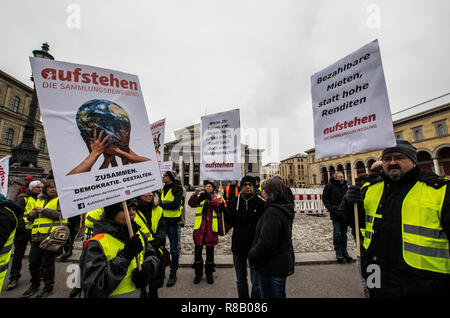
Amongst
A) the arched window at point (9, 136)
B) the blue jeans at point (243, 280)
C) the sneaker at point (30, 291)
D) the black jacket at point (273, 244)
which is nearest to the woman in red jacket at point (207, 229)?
the blue jeans at point (243, 280)

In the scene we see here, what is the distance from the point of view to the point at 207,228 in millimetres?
3344

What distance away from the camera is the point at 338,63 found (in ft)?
8.13

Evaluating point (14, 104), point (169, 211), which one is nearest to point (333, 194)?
point (169, 211)

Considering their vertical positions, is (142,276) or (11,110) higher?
(11,110)

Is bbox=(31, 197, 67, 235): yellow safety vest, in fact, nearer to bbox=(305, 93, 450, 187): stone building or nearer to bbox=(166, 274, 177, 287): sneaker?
bbox=(166, 274, 177, 287): sneaker

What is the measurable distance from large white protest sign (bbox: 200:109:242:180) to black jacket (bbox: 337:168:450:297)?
248 centimetres

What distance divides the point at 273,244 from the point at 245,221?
648 millimetres

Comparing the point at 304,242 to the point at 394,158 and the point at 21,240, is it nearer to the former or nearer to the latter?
the point at 394,158

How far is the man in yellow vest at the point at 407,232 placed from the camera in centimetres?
126

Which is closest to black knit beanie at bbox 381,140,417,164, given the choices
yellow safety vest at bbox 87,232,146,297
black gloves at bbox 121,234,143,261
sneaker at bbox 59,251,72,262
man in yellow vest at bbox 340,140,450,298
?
man in yellow vest at bbox 340,140,450,298

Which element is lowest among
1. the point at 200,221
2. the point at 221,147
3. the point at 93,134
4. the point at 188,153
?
the point at 200,221

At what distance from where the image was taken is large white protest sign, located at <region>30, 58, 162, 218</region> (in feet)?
4.58

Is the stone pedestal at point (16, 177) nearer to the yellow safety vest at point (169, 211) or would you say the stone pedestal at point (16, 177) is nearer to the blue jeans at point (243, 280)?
the yellow safety vest at point (169, 211)
